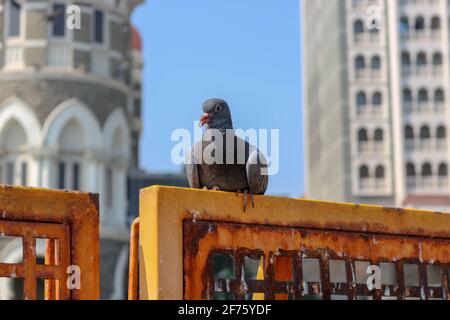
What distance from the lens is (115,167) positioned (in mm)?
43562

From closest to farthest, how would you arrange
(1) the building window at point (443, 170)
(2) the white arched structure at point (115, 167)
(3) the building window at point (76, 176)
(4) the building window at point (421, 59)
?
1. (3) the building window at point (76, 176)
2. (2) the white arched structure at point (115, 167)
3. (1) the building window at point (443, 170)
4. (4) the building window at point (421, 59)

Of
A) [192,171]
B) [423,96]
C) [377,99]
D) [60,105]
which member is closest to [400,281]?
[192,171]

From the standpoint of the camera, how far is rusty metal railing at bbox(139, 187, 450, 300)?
24.7 feet

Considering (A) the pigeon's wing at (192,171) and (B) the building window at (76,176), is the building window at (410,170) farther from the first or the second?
(A) the pigeon's wing at (192,171)

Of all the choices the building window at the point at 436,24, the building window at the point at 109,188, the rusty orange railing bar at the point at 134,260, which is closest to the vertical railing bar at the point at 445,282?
the rusty orange railing bar at the point at 134,260

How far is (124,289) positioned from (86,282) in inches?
1379

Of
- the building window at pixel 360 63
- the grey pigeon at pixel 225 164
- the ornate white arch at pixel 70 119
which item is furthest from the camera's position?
the building window at pixel 360 63

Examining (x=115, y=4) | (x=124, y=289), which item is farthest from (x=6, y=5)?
(x=124, y=289)

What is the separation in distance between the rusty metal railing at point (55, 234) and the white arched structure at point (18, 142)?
A: 3321 centimetres

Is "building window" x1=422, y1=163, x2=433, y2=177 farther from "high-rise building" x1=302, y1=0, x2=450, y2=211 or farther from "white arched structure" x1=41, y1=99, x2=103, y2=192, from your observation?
"white arched structure" x1=41, y1=99, x2=103, y2=192

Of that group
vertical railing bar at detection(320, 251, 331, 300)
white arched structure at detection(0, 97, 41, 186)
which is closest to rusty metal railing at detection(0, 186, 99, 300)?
vertical railing bar at detection(320, 251, 331, 300)

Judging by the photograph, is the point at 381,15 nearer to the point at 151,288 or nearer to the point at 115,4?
the point at 115,4

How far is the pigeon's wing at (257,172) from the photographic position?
27.6 ft
